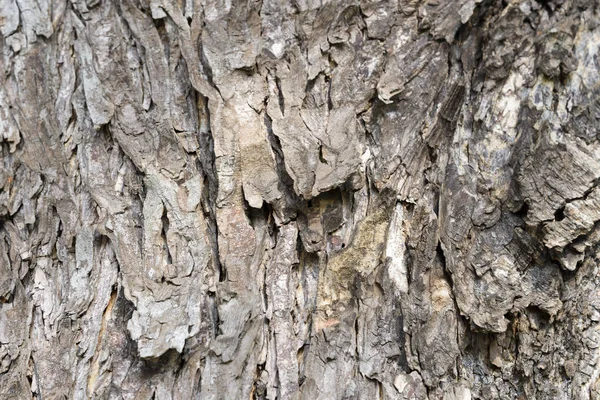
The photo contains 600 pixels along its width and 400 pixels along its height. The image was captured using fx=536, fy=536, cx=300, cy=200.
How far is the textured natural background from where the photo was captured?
4.73ft

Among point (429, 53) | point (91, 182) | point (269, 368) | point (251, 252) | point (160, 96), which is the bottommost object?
point (269, 368)

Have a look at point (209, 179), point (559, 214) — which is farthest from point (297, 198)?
point (559, 214)

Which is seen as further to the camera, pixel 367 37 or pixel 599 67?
pixel 367 37

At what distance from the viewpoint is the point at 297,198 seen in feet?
4.94

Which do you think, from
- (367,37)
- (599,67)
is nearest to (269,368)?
(367,37)

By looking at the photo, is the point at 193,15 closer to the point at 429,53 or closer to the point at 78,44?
the point at 78,44

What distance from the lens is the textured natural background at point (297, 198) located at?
1.44 m

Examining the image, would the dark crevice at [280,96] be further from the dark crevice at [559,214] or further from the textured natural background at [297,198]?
the dark crevice at [559,214]

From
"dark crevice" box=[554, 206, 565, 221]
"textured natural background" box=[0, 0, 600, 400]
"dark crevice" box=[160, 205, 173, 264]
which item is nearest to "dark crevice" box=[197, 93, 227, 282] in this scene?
"textured natural background" box=[0, 0, 600, 400]

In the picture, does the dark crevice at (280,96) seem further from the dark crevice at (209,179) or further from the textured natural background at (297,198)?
the dark crevice at (209,179)

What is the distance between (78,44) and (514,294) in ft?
4.59

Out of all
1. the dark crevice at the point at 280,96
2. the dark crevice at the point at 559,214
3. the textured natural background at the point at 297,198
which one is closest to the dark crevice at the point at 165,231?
the textured natural background at the point at 297,198

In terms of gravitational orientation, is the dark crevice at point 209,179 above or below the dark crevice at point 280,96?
below

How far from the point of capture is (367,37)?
1.50 metres
